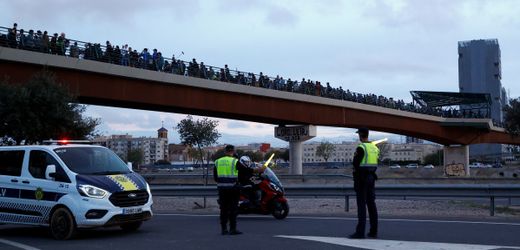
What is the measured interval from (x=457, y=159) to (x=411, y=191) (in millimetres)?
55028

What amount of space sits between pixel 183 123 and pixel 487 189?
37.0 metres

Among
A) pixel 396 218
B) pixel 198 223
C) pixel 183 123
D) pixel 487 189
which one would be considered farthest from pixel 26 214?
pixel 183 123

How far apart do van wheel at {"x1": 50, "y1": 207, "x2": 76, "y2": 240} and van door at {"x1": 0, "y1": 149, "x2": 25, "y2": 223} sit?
100 cm

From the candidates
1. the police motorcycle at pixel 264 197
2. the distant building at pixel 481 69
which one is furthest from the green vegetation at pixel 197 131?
the distant building at pixel 481 69

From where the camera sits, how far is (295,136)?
152 feet

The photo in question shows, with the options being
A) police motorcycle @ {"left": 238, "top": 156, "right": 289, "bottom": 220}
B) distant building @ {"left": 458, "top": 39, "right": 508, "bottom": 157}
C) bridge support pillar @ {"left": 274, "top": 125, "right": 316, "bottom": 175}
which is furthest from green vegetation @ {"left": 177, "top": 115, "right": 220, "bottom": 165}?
distant building @ {"left": 458, "top": 39, "right": 508, "bottom": 157}

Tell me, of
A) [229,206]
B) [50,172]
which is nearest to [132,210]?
[50,172]

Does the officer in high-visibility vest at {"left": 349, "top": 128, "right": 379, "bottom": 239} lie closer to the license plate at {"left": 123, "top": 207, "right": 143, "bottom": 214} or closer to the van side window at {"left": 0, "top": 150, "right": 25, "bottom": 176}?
the license plate at {"left": 123, "top": 207, "right": 143, "bottom": 214}

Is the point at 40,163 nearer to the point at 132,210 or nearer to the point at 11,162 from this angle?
the point at 11,162

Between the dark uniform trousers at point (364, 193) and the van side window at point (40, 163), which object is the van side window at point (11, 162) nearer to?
the van side window at point (40, 163)

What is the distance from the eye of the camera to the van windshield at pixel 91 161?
1143cm

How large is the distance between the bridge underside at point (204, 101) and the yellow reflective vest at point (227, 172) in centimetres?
1570

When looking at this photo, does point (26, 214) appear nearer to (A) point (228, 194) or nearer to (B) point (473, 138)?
(A) point (228, 194)

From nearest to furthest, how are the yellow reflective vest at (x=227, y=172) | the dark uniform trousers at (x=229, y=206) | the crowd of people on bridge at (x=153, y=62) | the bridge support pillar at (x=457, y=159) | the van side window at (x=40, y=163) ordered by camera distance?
the dark uniform trousers at (x=229, y=206), the yellow reflective vest at (x=227, y=172), the van side window at (x=40, y=163), the crowd of people on bridge at (x=153, y=62), the bridge support pillar at (x=457, y=159)
